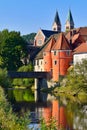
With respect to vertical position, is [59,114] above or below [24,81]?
below

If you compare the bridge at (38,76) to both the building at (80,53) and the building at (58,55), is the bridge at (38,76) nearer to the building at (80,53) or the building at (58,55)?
the building at (58,55)

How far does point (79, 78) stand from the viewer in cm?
4859

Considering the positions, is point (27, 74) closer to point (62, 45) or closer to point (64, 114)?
point (62, 45)

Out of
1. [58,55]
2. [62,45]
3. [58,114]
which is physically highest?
[62,45]

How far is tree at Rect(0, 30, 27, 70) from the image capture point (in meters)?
72.5

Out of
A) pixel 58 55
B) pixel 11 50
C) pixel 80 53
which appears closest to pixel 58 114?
pixel 80 53

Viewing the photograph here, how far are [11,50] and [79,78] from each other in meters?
26.2

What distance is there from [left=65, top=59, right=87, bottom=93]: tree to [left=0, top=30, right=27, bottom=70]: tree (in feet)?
77.4

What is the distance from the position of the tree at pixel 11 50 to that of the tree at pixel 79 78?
77.4ft

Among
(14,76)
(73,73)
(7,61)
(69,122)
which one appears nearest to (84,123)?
(69,122)

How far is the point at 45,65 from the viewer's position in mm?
68188

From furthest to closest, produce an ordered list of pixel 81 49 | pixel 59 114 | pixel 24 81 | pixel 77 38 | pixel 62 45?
pixel 24 81 < pixel 77 38 < pixel 62 45 < pixel 81 49 < pixel 59 114

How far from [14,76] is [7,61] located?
1089cm

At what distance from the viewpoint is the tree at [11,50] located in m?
72.5
